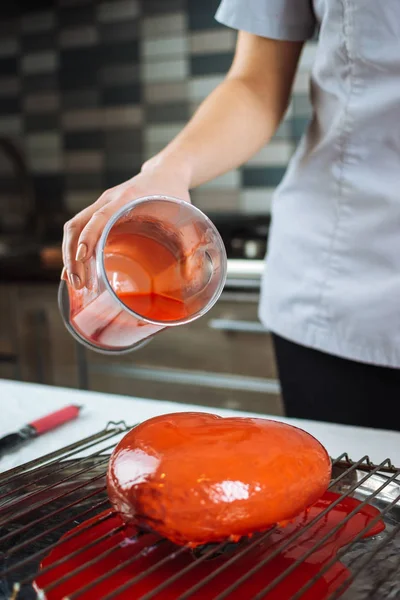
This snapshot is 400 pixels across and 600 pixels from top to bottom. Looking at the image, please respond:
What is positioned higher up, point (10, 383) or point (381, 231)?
point (381, 231)

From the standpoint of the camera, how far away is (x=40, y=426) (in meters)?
0.84

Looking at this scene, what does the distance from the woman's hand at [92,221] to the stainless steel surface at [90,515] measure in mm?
168

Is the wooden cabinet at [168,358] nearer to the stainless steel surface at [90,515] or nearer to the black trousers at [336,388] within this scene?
the black trousers at [336,388]

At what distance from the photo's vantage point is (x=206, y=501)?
1.57ft

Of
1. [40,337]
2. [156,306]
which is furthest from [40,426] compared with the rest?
[40,337]

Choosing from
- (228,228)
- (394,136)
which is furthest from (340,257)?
(228,228)

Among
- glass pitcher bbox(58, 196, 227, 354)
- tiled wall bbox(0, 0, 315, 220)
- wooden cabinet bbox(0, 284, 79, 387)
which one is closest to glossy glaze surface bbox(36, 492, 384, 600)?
glass pitcher bbox(58, 196, 227, 354)

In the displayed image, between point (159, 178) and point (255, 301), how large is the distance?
1.17 meters

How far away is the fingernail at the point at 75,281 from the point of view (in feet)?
2.02

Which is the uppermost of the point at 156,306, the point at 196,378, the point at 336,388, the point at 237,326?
A: the point at 156,306

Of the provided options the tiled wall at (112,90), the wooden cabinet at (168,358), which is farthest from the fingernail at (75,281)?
the tiled wall at (112,90)

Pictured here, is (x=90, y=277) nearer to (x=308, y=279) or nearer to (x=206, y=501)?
(x=206, y=501)

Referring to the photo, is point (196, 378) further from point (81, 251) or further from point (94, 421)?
point (81, 251)

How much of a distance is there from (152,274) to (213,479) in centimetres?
23
